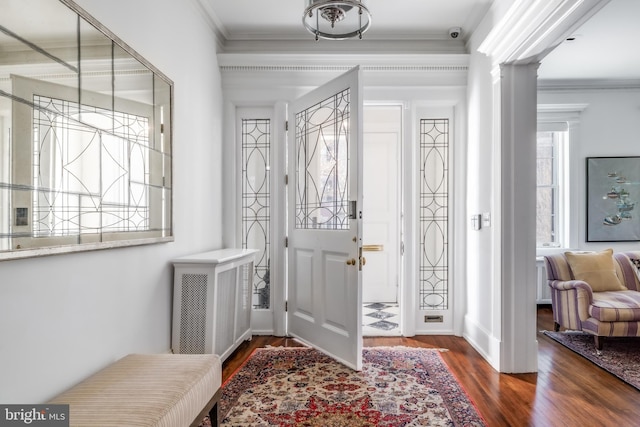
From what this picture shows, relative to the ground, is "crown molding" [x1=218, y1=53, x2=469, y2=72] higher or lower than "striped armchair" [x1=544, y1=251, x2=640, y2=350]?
higher

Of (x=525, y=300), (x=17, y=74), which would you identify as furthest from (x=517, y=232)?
(x=17, y=74)

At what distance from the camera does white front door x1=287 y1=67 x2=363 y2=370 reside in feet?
9.77

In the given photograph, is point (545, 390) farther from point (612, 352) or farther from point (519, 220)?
point (612, 352)

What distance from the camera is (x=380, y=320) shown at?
14.9 feet

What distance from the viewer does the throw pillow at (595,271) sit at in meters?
3.90

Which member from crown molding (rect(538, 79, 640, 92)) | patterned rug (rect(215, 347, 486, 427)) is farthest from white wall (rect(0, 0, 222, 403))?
crown molding (rect(538, 79, 640, 92))

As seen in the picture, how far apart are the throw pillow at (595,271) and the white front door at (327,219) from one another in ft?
8.08

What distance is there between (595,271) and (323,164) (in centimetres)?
292

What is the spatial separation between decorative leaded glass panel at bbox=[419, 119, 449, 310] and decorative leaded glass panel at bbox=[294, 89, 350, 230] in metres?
1.09

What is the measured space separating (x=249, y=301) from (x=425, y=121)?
7.99ft

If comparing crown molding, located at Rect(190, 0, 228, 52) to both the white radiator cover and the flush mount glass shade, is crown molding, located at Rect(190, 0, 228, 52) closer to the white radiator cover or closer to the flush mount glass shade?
the flush mount glass shade

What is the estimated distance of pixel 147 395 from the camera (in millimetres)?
1553

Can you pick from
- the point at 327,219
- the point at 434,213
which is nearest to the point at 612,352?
the point at 434,213

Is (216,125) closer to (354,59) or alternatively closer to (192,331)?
→ (354,59)
